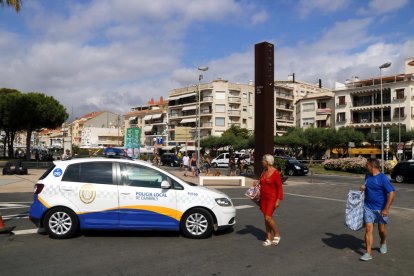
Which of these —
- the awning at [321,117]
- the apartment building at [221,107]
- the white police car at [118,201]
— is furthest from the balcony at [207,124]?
the white police car at [118,201]

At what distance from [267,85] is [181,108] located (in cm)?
6808

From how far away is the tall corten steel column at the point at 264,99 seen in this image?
24.3 meters

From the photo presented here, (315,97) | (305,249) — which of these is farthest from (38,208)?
(315,97)

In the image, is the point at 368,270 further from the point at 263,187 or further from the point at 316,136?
the point at 316,136

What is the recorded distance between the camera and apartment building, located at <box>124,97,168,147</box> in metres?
98.8

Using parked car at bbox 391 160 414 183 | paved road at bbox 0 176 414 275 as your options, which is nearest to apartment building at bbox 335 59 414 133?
parked car at bbox 391 160 414 183

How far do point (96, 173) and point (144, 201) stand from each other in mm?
1103

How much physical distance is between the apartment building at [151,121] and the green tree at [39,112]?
40.0 metres

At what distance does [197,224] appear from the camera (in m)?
8.07

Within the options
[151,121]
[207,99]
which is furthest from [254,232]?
[151,121]

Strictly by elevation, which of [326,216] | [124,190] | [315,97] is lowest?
[326,216]

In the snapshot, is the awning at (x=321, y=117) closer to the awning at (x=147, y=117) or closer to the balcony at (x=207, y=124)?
the balcony at (x=207, y=124)

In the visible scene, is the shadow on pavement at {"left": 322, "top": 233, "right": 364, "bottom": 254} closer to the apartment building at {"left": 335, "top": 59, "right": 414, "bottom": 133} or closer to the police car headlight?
the police car headlight

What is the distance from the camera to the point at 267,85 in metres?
24.4
